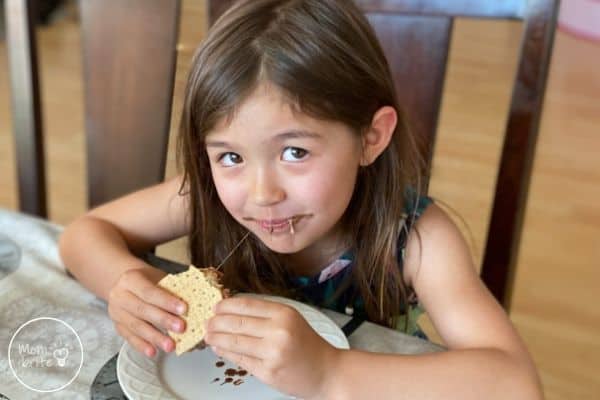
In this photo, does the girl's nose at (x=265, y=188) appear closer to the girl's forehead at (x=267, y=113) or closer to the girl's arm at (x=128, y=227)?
the girl's forehead at (x=267, y=113)

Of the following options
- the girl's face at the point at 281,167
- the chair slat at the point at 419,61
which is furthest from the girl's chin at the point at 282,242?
the chair slat at the point at 419,61

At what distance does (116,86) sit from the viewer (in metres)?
1.10

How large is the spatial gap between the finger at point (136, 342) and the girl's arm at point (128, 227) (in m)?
0.13

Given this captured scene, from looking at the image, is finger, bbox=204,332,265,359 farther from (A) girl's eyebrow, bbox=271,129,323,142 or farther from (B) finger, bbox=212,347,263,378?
(A) girl's eyebrow, bbox=271,129,323,142

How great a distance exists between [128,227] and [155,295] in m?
0.24

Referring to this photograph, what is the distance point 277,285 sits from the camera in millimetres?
910

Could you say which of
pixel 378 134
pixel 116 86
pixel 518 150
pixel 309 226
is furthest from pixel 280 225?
pixel 116 86

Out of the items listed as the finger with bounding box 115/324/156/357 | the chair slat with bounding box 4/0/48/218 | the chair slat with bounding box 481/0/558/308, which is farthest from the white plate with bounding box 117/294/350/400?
the chair slat with bounding box 4/0/48/218

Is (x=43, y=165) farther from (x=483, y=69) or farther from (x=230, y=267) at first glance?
(x=483, y=69)

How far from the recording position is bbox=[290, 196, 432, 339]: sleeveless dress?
857 mm

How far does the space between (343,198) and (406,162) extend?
0.13m

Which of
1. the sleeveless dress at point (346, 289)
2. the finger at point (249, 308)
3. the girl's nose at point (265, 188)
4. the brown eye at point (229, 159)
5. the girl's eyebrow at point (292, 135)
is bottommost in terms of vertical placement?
the sleeveless dress at point (346, 289)

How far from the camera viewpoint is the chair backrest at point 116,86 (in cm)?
106

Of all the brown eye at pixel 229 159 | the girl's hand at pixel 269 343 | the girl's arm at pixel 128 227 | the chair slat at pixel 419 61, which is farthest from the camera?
the chair slat at pixel 419 61
